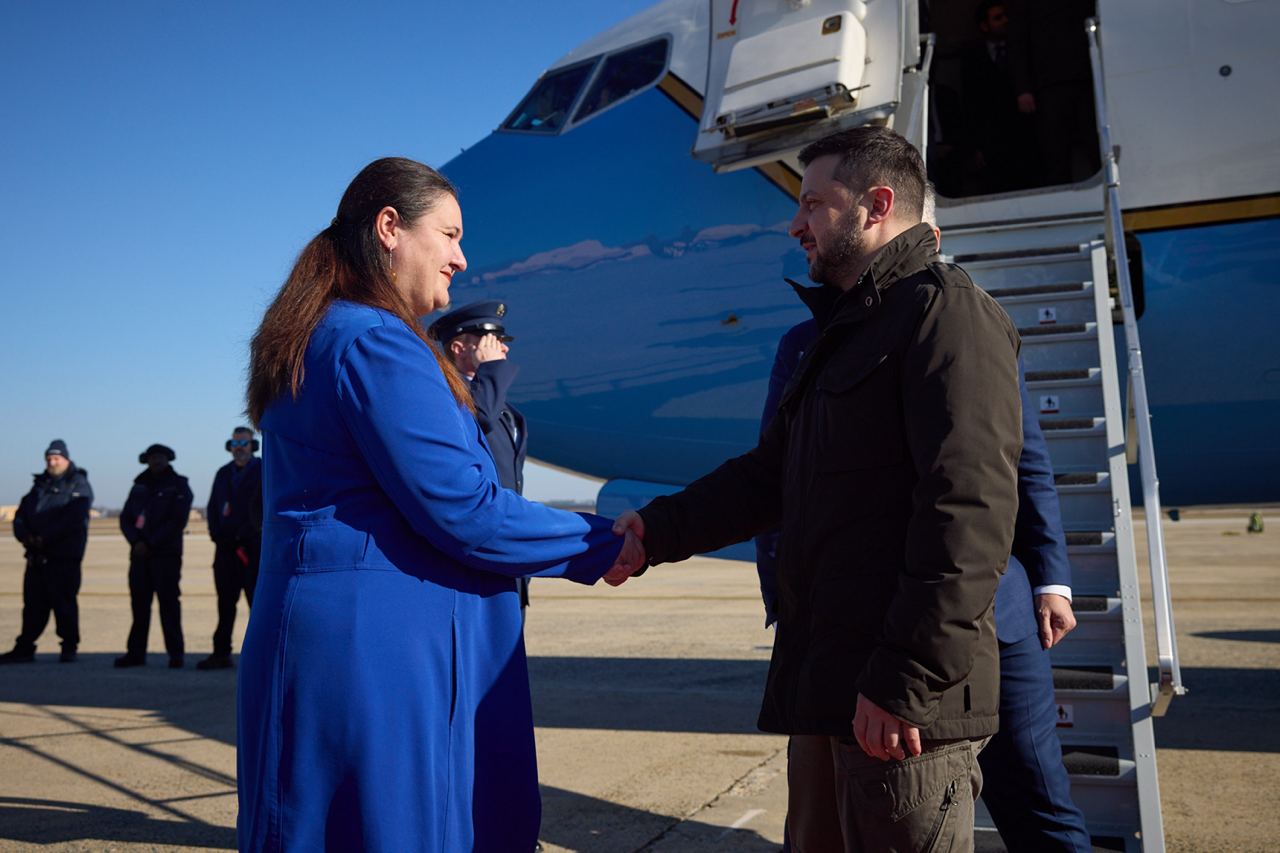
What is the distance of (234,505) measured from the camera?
9641 mm

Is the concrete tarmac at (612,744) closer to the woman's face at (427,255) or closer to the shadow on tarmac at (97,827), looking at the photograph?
the shadow on tarmac at (97,827)

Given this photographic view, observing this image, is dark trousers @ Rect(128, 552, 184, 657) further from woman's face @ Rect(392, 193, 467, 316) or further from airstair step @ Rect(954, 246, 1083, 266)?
woman's face @ Rect(392, 193, 467, 316)

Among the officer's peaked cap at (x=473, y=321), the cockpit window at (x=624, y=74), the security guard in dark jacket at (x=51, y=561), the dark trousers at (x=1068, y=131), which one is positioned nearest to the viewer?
the officer's peaked cap at (x=473, y=321)

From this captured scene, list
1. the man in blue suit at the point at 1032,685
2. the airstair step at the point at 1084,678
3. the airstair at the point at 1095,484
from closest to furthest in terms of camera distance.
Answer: the man in blue suit at the point at 1032,685 < the airstair at the point at 1095,484 < the airstair step at the point at 1084,678

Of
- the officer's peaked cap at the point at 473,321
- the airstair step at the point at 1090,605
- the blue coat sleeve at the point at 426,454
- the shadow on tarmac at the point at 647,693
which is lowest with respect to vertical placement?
the shadow on tarmac at the point at 647,693

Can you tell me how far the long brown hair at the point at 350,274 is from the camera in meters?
2.15

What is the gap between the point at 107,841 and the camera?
446 centimetres

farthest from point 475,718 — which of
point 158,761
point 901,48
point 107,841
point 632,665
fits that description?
point 632,665

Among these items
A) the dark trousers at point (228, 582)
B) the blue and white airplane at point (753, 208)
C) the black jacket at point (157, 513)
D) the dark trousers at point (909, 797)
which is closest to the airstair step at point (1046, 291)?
the blue and white airplane at point (753, 208)

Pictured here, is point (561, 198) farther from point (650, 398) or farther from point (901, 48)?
point (901, 48)

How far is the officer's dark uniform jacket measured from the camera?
1.88 meters

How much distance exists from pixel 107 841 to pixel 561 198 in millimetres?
4161

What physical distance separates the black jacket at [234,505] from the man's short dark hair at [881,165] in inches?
309

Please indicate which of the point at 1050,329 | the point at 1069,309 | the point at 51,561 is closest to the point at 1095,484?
the point at 1050,329
